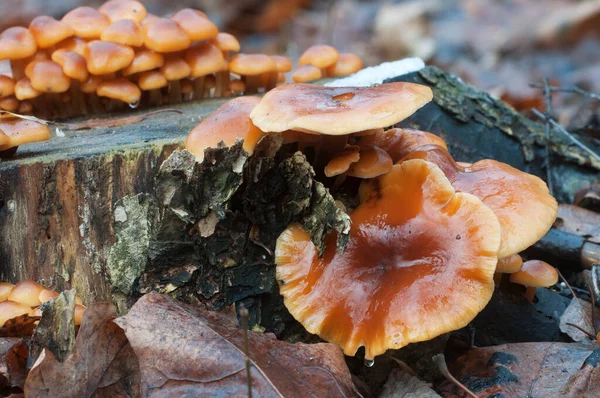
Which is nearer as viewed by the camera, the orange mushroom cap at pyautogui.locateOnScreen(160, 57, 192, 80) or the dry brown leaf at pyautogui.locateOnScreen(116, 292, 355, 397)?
the dry brown leaf at pyautogui.locateOnScreen(116, 292, 355, 397)

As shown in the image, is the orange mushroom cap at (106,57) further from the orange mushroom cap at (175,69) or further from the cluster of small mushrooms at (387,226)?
the cluster of small mushrooms at (387,226)

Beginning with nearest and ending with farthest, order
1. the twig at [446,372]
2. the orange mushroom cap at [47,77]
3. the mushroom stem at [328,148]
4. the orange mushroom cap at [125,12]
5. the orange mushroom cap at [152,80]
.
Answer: the twig at [446,372] → the mushroom stem at [328,148] → the orange mushroom cap at [47,77] → the orange mushroom cap at [152,80] → the orange mushroom cap at [125,12]

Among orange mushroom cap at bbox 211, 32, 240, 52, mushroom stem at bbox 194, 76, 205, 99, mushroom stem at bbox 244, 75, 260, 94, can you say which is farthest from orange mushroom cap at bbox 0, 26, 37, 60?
mushroom stem at bbox 244, 75, 260, 94

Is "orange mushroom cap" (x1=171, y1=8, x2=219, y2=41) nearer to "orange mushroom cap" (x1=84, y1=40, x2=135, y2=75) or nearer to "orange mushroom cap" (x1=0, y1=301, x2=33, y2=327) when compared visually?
"orange mushroom cap" (x1=84, y1=40, x2=135, y2=75)

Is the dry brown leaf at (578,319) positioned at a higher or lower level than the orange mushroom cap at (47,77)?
lower

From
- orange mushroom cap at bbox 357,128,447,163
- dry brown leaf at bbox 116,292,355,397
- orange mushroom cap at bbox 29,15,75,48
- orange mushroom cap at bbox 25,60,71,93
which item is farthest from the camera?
orange mushroom cap at bbox 29,15,75,48

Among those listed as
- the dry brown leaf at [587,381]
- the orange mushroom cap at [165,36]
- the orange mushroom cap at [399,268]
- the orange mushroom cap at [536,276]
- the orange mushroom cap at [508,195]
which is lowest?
the orange mushroom cap at [536,276]

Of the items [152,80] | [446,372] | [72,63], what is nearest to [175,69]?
[152,80]

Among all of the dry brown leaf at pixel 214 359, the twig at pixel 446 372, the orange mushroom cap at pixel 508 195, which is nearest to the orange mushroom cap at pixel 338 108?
the orange mushroom cap at pixel 508 195
